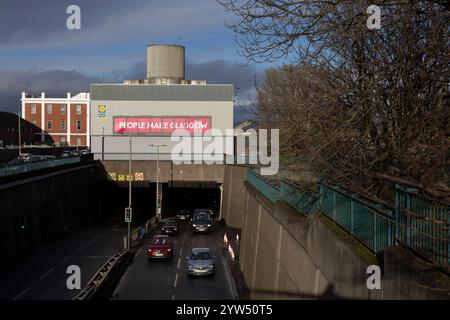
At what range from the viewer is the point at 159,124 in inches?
2525

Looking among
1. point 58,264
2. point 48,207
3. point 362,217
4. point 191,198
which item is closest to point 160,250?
point 58,264

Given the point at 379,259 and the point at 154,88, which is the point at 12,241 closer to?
the point at 379,259


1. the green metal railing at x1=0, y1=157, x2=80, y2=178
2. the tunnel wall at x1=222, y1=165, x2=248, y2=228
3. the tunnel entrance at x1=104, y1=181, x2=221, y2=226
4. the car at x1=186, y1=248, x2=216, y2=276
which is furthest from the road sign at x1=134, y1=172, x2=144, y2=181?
the car at x1=186, y1=248, x2=216, y2=276

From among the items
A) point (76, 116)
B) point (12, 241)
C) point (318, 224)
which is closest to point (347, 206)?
point (318, 224)

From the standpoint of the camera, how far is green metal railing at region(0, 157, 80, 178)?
104 ft

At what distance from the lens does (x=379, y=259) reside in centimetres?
854

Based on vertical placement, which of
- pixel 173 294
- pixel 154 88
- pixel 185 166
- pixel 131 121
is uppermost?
pixel 154 88

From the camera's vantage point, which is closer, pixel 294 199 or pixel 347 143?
pixel 347 143

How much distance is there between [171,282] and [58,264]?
7695 mm

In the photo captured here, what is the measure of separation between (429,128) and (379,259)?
2.83 metres

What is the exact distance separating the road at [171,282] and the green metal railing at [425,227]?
14.1m

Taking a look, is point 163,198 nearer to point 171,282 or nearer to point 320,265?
point 171,282

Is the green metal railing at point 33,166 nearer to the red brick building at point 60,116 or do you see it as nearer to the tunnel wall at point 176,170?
the tunnel wall at point 176,170
